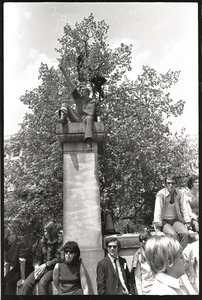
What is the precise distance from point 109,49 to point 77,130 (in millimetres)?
9979

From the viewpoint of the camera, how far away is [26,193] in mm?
14859

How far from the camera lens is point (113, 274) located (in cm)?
538

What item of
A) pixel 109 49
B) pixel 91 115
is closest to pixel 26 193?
pixel 109 49

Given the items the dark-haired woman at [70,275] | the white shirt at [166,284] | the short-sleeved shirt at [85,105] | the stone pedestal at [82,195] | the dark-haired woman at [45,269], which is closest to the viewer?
the white shirt at [166,284]

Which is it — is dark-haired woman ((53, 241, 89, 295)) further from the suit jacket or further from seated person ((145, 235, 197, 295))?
seated person ((145, 235, 197, 295))

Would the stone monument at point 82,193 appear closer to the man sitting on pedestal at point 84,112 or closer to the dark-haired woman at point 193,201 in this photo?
the man sitting on pedestal at point 84,112

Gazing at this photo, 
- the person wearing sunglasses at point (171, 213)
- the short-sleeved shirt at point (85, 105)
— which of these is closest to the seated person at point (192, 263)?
the person wearing sunglasses at point (171, 213)

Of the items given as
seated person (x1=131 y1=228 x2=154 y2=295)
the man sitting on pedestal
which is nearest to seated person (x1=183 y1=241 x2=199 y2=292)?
seated person (x1=131 y1=228 x2=154 y2=295)

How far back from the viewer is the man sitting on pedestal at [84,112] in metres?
6.20

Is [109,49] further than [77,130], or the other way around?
[109,49]

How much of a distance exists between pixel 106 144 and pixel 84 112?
819cm

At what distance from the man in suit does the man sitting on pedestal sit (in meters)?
1.53

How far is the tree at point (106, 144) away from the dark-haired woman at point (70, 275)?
8.81 m

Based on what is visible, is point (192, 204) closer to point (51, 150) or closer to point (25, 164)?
point (51, 150)
